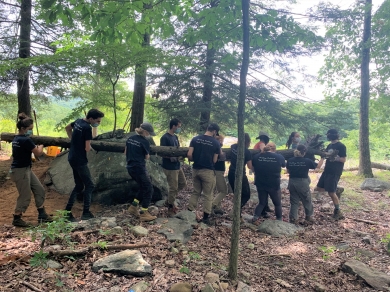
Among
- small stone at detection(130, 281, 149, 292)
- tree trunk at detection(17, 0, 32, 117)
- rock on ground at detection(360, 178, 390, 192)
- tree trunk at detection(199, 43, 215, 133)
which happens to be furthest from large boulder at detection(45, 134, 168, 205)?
rock on ground at detection(360, 178, 390, 192)

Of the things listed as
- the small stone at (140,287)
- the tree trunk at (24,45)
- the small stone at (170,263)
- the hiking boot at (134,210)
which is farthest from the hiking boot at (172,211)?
the tree trunk at (24,45)

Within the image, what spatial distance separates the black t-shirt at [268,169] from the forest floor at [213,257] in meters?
1.28

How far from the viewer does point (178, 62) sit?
8.36m

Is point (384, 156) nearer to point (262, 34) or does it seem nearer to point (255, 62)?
point (255, 62)

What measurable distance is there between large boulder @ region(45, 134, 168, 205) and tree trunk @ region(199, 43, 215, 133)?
2.96 m

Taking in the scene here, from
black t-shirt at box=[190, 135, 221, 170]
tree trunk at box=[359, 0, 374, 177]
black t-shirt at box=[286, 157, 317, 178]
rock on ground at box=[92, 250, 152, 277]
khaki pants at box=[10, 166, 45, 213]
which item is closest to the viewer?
rock on ground at box=[92, 250, 152, 277]

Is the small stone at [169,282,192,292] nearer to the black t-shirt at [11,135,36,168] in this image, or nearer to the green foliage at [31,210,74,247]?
the green foliage at [31,210,74,247]

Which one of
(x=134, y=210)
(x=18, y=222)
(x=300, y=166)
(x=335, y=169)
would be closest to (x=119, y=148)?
(x=134, y=210)

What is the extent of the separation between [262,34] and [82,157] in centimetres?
427

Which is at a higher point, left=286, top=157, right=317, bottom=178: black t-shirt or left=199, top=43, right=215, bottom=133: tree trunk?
left=199, top=43, right=215, bottom=133: tree trunk

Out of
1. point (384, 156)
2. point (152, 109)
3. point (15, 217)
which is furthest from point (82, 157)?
point (384, 156)

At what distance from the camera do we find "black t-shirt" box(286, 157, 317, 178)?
6.95 meters

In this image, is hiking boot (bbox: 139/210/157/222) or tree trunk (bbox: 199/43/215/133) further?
tree trunk (bbox: 199/43/215/133)

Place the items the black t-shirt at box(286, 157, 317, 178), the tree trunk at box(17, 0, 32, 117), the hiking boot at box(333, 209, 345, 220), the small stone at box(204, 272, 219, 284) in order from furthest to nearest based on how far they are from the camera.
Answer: the tree trunk at box(17, 0, 32, 117), the hiking boot at box(333, 209, 345, 220), the black t-shirt at box(286, 157, 317, 178), the small stone at box(204, 272, 219, 284)
